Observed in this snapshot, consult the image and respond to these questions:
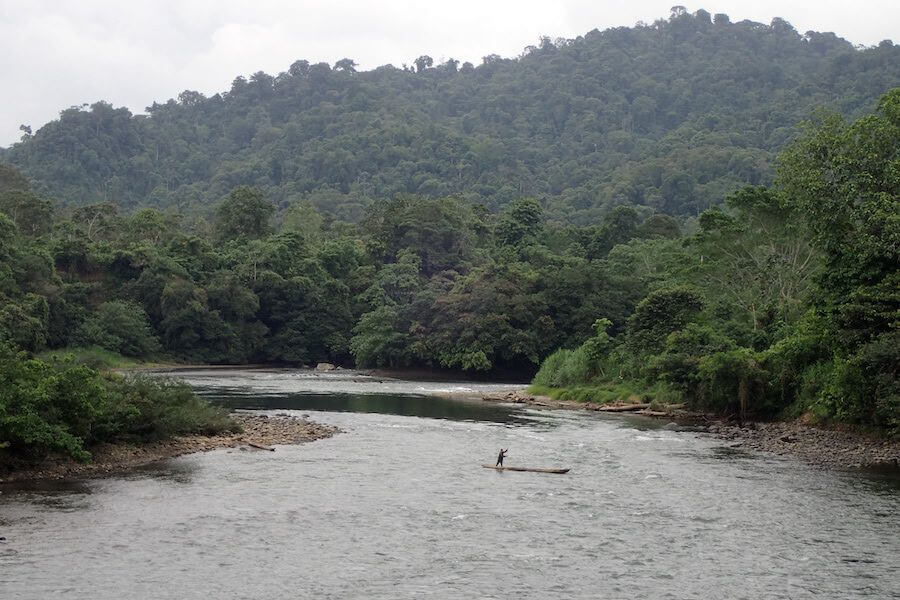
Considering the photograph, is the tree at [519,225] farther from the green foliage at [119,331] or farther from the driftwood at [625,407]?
the driftwood at [625,407]

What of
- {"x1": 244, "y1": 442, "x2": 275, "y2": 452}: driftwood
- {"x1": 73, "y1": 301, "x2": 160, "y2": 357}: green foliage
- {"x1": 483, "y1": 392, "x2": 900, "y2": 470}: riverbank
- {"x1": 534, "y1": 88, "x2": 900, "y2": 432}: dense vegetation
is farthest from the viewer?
{"x1": 73, "y1": 301, "x2": 160, "y2": 357}: green foliage

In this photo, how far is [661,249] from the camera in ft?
310

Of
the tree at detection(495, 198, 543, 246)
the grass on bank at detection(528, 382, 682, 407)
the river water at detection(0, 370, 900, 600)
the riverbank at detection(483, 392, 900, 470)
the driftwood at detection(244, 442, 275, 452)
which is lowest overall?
the river water at detection(0, 370, 900, 600)

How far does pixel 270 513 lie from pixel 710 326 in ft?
123

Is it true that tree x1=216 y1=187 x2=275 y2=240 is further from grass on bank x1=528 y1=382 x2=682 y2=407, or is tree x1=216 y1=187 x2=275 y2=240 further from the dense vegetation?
grass on bank x1=528 y1=382 x2=682 y2=407

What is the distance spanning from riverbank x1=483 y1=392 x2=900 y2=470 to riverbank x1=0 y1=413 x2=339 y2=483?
1704 centimetres

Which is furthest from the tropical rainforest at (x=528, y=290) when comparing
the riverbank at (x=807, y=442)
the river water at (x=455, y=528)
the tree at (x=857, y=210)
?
the river water at (x=455, y=528)

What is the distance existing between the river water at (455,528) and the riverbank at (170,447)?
43.9 inches

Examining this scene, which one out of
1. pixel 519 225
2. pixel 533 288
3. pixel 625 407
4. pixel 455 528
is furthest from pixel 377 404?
pixel 519 225

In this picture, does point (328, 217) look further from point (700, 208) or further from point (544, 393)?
point (544, 393)

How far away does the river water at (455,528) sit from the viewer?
1859 centimetres

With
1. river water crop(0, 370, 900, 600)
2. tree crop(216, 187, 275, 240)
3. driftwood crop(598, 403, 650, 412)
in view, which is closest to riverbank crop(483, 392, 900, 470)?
river water crop(0, 370, 900, 600)

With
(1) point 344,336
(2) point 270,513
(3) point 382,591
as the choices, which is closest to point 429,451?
(2) point 270,513

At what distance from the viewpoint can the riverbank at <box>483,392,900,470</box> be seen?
3350 centimetres
